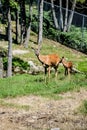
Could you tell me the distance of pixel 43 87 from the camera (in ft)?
52.1

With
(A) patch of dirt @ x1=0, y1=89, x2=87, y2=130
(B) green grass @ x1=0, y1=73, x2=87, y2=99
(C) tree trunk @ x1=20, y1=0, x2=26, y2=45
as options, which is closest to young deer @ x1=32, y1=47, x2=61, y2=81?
(B) green grass @ x1=0, y1=73, x2=87, y2=99

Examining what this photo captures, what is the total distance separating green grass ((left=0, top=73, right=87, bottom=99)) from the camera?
1490cm

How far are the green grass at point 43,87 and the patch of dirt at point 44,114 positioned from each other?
368mm

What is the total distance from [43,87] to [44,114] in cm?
369

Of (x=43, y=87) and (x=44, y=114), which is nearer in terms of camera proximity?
(x=44, y=114)

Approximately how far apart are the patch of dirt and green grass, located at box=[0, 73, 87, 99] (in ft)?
1.21

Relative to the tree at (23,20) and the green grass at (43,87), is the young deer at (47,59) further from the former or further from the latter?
the tree at (23,20)

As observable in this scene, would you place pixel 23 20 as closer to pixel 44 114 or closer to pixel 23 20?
pixel 23 20

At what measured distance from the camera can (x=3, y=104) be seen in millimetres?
13508

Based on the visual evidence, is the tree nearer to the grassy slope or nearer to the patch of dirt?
the grassy slope

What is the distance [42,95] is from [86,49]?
22.6m

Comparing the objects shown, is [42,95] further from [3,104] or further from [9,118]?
[9,118]

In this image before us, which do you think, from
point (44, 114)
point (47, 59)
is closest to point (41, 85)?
point (47, 59)

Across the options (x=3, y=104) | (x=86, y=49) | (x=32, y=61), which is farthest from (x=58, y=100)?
(x=86, y=49)
